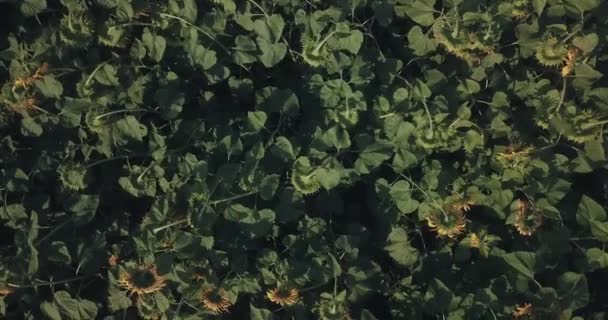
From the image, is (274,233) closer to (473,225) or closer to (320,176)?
(320,176)

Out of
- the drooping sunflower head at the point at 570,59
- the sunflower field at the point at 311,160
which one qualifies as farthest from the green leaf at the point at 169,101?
the drooping sunflower head at the point at 570,59

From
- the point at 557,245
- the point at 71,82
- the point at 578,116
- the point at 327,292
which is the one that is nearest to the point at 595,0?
the point at 578,116

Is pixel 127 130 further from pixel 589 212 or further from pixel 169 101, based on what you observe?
pixel 589 212

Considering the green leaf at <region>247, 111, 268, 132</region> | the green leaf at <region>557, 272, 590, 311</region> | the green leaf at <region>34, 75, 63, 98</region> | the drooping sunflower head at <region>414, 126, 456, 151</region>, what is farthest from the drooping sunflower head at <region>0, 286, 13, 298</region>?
the green leaf at <region>557, 272, 590, 311</region>

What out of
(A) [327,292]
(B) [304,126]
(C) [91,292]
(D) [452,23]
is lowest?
(C) [91,292]

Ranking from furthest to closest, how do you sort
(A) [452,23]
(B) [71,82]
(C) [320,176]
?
(B) [71,82] < (A) [452,23] < (C) [320,176]

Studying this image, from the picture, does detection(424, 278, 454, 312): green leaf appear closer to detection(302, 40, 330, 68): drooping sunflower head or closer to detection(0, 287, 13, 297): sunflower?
detection(302, 40, 330, 68): drooping sunflower head
